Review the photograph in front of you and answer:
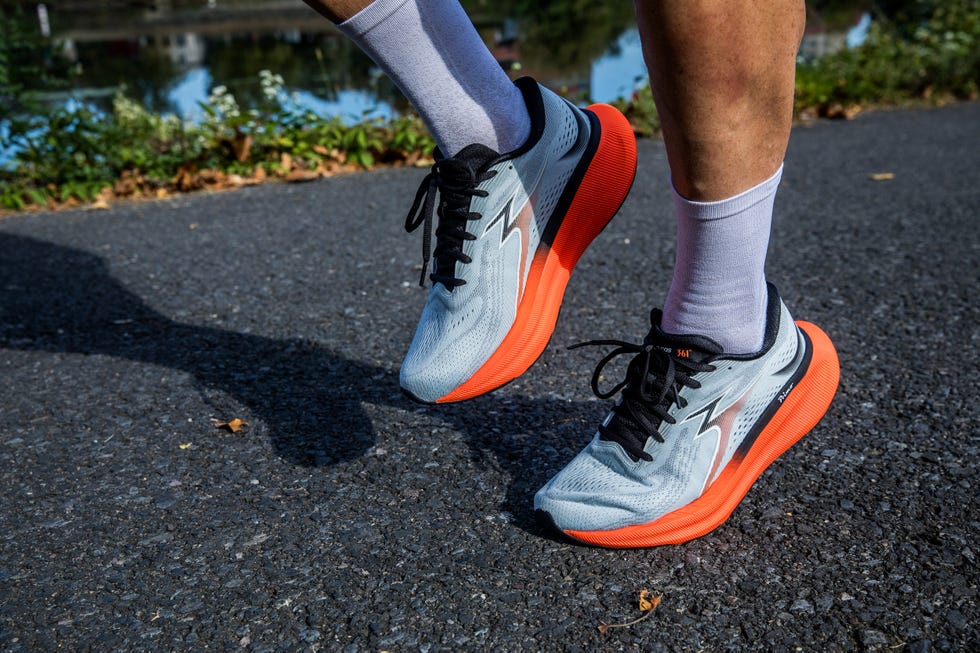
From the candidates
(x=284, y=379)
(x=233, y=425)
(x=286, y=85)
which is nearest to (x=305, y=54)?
(x=286, y=85)

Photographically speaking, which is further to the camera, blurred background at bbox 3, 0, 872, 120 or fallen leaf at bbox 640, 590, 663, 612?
blurred background at bbox 3, 0, 872, 120

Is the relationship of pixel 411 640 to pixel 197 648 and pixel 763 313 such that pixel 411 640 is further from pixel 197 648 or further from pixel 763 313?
pixel 763 313

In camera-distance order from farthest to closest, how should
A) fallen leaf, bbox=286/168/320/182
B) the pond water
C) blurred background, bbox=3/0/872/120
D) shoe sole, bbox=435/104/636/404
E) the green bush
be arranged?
the green bush, the pond water, blurred background, bbox=3/0/872/120, fallen leaf, bbox=286/168/320/182, shoe sole, bbox=435/104/636/404

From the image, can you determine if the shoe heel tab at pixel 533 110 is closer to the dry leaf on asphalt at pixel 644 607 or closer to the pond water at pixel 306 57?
the dry leaf on asphalt at pixel 644 607

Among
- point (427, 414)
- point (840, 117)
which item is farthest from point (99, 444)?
point (840, 117)

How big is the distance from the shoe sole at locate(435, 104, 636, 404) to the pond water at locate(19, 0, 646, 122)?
12.6 ft

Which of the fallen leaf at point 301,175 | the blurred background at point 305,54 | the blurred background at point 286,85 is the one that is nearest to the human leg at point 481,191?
the fallen leaf at point 301,175

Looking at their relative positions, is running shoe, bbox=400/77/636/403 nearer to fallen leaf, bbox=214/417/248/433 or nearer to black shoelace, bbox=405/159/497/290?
black shoelace, bbox=405/159/497/290

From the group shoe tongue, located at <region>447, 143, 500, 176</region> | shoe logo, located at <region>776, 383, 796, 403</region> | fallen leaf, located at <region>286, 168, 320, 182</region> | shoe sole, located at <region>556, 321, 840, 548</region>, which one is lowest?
fallen leaf, located at <region>286, 168, 320, 182</region>

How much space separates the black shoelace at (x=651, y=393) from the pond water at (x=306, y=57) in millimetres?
4166

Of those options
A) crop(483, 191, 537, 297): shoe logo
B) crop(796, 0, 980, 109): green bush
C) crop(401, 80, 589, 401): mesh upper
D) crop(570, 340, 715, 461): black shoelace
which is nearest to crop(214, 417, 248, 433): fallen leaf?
crop(401, 80, 589, 401): mesh upper

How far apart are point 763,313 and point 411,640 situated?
767 millimetres

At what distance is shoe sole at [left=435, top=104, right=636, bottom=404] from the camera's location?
4.89 ft

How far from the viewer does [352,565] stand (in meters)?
1.41
